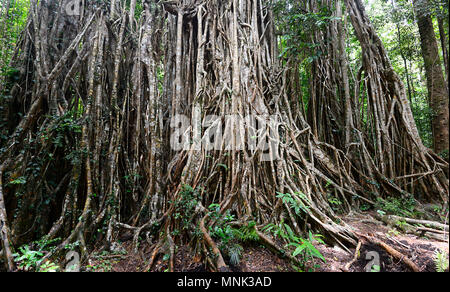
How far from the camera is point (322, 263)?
5.79ft

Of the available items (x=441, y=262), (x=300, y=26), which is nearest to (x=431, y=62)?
(x=300, y=26)

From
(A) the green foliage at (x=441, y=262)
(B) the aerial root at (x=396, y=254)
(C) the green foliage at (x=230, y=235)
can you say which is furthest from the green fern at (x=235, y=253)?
(A) the green foliage at (x=441, y=262)

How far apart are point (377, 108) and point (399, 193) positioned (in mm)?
1377

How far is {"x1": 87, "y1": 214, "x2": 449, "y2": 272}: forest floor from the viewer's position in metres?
1.70

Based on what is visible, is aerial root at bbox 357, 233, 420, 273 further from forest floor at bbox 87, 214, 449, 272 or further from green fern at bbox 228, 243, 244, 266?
green fern at bbox 228, 243, 244, 266

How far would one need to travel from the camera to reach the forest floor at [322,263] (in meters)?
1.70

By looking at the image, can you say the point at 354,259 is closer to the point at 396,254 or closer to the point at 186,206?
the point at 396,254

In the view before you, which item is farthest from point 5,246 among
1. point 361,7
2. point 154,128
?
point 361,7

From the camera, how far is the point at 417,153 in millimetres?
2869

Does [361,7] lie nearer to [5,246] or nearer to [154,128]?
[154,128]

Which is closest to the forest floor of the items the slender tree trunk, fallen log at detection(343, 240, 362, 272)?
fallen log at detection(343, 240, 362, 272)

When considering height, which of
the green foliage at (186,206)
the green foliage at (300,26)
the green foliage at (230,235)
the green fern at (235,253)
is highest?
the green foliage at (300,26)

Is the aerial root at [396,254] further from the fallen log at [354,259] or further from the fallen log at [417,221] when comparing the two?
the fallen log at [417,221]

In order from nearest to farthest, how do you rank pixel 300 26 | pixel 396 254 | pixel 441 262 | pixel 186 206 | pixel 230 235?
pixel 441 262 → pixel 396 254 → pixel 230 235 → pixel 186 206 → pixel 300 26
